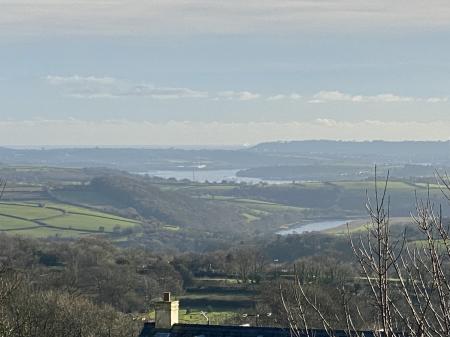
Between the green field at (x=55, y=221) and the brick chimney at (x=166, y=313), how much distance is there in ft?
306

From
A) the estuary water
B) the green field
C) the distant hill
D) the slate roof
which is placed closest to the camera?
the slate roof

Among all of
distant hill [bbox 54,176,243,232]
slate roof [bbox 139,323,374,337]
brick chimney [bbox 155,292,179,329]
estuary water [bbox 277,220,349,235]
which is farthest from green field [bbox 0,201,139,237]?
slate roof [bbox 139,323,374,337]

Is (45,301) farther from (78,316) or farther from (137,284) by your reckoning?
(137,284)

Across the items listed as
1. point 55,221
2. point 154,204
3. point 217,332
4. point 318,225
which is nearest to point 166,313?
point 217,332

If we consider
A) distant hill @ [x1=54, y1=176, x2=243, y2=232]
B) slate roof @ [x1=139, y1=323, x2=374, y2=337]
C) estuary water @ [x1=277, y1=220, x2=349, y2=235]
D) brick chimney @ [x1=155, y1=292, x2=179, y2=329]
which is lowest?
estuary water @ [x1=277, y1=220, x2=349, y2=235]

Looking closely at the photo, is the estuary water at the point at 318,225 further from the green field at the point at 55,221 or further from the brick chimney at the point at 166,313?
the brick chimney at the point at 166,313

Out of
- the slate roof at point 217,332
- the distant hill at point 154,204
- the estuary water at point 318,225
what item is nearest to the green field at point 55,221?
the distant hill at point 154,204

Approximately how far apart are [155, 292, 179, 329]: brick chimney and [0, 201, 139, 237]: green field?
93.3 m

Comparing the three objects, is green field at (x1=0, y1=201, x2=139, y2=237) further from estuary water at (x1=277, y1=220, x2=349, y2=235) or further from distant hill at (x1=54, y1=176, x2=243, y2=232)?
estuary water at (x1=277, y1=220, x2=349, y2=235)

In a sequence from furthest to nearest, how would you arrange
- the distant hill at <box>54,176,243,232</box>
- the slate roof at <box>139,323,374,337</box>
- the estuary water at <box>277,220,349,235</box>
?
the distant hill at <box>54,176,243,232</box> < the estuary water at <box>277,220,349,235</box> < the slate roof at <box>139,323,374,337</box>

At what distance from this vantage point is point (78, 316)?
4416cm

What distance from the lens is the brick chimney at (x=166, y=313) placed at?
28.3 metres

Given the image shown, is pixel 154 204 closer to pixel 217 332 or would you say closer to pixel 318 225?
pixel 318 225

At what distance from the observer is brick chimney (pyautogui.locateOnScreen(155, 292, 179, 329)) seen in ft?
92.8
